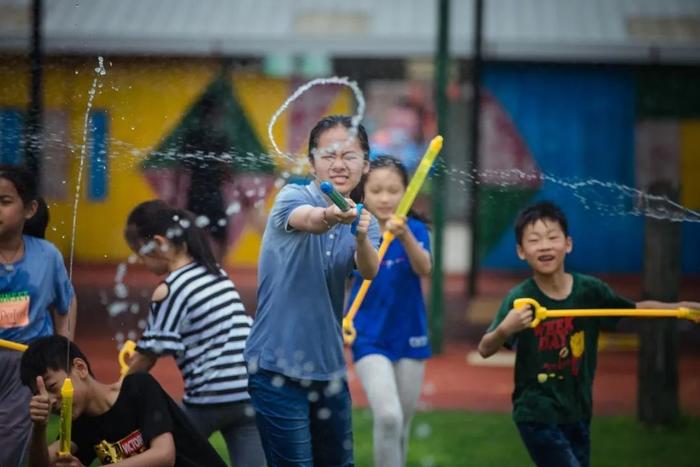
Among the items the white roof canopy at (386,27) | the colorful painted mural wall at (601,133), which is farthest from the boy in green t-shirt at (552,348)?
the colorful painted mural wall at (601,133)

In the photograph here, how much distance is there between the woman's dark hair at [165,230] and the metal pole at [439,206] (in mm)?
4866

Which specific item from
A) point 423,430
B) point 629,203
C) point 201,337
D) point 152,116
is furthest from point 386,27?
point 201,337

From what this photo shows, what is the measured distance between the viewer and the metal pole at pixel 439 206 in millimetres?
9297

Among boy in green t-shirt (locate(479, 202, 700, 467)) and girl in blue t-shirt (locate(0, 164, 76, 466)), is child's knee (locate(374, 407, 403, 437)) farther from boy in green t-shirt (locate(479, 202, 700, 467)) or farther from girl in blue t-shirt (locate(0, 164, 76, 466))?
girl in blue t-shirt (locate(0, 164, 76, 466))

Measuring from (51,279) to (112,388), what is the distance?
2.53 ft

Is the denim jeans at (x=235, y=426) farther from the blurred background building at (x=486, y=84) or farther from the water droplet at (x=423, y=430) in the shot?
the blurred background building at (x=486, y=84)

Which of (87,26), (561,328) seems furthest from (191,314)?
(87,26)

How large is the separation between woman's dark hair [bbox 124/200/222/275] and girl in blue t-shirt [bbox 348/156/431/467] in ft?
2.87

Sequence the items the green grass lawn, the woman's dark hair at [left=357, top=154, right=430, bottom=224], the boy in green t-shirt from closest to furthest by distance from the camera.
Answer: the boy in green t-shirt < the woman's dark hair at [left=357, top=154, right=430, bottom=224] < the green grass lawn

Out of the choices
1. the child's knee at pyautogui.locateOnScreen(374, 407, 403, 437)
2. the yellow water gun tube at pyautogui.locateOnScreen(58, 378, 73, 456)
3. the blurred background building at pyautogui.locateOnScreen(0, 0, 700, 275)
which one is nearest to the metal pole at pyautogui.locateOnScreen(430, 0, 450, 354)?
the blurred background building at pyautogui.locateOnScreen(0, 0, 700, 275)

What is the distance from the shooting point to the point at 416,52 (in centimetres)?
1352

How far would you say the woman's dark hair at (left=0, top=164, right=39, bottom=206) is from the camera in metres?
4.50

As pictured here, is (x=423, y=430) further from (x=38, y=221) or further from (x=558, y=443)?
(x=38, y=221)

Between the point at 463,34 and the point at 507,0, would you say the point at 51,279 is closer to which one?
the point at 463,34
